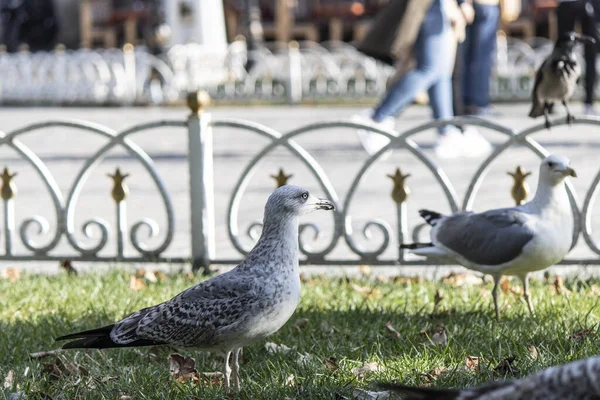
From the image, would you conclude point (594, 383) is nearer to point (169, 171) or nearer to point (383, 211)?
point (383, 211)

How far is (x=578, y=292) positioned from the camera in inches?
216

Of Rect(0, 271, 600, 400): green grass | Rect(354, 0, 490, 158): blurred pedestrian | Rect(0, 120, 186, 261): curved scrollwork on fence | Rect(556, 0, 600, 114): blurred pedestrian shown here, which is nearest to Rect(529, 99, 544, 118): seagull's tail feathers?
Rect(556, 0, 600, 114): blurred pedestrian

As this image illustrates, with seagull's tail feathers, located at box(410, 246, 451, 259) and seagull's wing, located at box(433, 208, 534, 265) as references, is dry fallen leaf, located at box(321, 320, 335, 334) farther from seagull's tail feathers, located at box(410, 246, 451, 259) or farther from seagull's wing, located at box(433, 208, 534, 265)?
seagull's wing, located at box(433, 208, 534, 265)

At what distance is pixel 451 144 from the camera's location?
10.3 metres

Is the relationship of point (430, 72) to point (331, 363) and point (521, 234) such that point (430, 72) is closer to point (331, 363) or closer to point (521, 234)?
point (521, 234)

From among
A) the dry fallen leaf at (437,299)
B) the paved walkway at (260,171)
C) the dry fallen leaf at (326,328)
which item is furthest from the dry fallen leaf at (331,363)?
the paved walkway at (260,171)

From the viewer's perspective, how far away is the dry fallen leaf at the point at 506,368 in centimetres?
399

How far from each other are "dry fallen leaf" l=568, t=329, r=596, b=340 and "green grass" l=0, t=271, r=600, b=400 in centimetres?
2

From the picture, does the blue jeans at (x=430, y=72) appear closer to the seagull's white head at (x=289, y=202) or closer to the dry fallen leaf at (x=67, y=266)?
the dry fallen leaf at (x=67, y=266)

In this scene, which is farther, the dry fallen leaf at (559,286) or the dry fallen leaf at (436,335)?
the dry fallen leaf at (559,286)

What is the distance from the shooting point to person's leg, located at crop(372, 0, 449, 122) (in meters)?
9.23

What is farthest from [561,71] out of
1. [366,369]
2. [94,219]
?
[94,219]

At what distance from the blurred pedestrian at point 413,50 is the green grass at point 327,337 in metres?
A: 3.48

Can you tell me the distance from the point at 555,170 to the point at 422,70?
4928 millimetres
